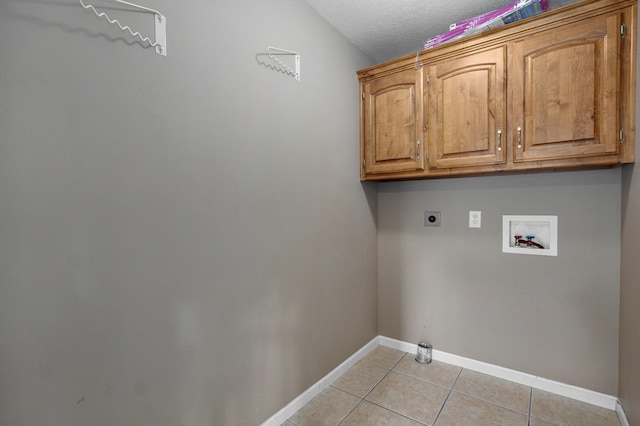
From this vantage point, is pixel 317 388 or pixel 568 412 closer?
pixel 568 412

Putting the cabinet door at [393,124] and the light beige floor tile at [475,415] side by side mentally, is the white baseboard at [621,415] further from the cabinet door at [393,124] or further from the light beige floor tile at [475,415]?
the cabinet door at [393,124]

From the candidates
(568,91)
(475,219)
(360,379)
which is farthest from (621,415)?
(568,91)

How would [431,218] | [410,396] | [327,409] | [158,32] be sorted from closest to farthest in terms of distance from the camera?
[158,32], [327,409], [410,396], [431,218]

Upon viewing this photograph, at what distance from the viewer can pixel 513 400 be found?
1.82 meters

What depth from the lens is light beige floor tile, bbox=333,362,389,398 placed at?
77.4 inches

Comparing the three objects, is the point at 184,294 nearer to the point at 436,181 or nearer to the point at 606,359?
the point at 436,181

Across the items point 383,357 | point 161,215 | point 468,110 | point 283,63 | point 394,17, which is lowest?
point 383,357

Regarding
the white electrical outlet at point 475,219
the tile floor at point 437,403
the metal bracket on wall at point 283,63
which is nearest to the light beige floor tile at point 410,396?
the tile floor at point 437,403

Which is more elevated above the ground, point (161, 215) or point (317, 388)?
point (161, 215)

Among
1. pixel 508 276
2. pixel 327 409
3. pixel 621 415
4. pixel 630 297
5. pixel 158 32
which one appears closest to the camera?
pixel 158 32

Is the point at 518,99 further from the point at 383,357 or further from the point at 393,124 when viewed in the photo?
the point at 383,357

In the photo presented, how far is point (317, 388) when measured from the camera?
6.26ft

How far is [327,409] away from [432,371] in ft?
2.94

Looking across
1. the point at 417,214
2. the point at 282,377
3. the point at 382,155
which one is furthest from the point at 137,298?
the point at 417,214
